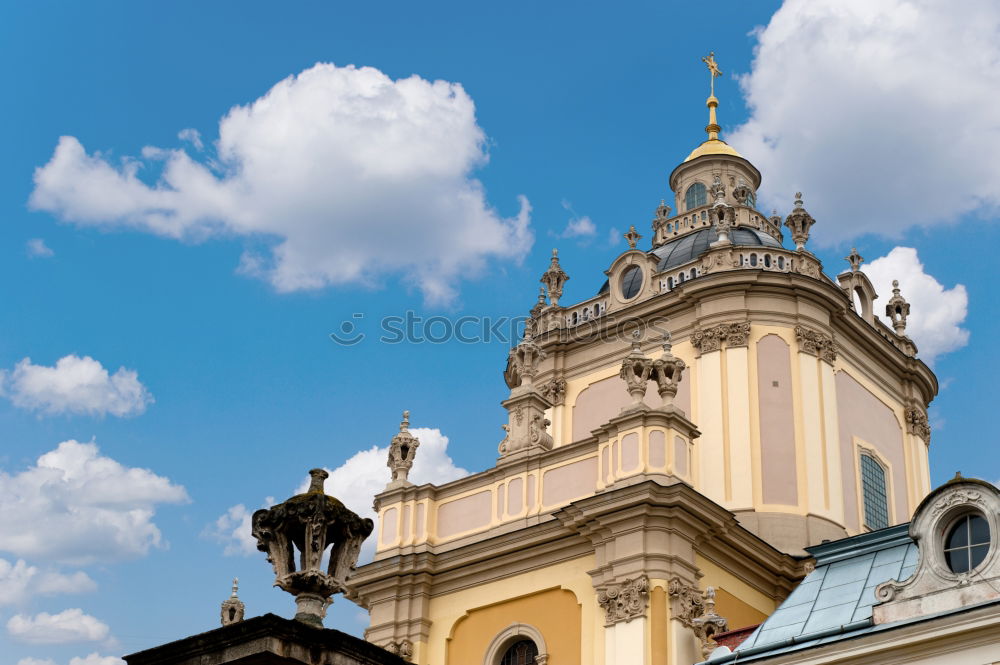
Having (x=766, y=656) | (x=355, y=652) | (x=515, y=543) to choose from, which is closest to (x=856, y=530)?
(x=515, y=543)

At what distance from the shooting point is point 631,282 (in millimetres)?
37250

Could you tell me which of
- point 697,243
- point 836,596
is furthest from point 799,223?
point 836,596

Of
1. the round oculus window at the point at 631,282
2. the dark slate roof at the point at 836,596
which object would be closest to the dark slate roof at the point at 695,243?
the round oculus window at the point at 631,282

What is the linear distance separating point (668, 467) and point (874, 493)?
845 centimetres

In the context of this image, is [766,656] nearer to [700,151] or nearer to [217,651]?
[217,651]

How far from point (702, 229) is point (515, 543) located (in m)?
12.6

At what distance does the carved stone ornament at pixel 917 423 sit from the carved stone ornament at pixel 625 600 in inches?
506

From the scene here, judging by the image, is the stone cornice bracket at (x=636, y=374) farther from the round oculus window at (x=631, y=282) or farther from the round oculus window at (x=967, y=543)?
the round oculus window at (x=967, y=543)

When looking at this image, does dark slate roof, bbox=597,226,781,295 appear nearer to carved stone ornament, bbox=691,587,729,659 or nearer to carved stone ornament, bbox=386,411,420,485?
carved stone ornament, bbox=386,411,420,485

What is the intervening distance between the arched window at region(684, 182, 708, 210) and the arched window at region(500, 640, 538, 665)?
16264mm

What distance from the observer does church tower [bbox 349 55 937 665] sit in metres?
28.4

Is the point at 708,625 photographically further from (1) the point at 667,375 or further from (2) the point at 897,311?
(2) the point at 897,311

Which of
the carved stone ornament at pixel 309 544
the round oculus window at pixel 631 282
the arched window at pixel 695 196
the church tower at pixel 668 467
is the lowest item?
the carved stone ornament at pixel 309 544

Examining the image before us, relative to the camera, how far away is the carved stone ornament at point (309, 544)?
12.7 m
